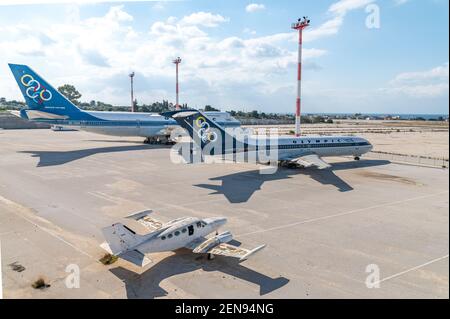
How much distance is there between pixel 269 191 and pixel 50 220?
53.5 feet

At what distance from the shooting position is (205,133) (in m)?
32.5

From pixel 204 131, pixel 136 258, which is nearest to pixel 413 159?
pixel 204 131

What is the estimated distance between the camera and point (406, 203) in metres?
25.3

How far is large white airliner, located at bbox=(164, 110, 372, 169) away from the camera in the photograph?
104 ft

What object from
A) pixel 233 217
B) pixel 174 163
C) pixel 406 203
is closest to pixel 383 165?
pixel 406 203

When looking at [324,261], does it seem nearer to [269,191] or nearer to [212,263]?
[212,263]

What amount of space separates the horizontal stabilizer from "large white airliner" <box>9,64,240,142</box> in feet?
128

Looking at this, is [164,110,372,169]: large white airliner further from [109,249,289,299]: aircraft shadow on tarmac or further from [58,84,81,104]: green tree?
[58,84,81,104]: green tree

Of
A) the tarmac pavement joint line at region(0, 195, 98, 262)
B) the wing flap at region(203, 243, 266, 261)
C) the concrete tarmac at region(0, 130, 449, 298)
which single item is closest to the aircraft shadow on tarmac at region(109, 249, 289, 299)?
the concrete tarmac at region(0, 130, 449, 298)

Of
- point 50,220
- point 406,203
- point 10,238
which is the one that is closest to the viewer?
point 10,238

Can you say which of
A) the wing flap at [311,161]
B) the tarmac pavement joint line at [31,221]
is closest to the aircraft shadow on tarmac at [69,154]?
the tarmac pavement joint line at [31,221]

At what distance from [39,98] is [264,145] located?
32.3 metres
